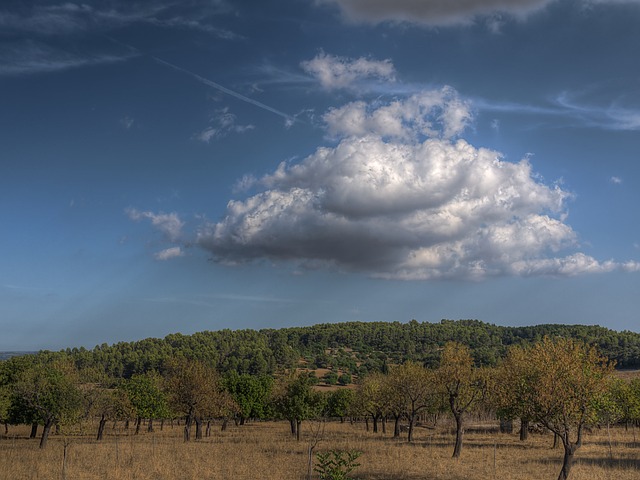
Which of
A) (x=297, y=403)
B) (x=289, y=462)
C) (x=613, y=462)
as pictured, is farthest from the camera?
(x=297, y=403)

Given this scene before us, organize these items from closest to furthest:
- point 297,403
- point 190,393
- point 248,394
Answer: point 190,393, point 297,403, point 248,394

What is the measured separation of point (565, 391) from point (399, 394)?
4099 centimetres

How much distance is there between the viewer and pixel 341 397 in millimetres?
99250

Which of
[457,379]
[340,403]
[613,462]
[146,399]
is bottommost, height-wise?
[340,403]

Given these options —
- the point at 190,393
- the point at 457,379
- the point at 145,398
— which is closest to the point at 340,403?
the point at 145,398

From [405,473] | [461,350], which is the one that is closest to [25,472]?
[405,473]

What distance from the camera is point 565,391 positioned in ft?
93.1

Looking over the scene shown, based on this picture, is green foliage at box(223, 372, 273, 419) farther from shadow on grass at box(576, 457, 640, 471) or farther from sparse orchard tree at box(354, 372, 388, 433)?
shadow on grass at box(576, 457, 640, 471)

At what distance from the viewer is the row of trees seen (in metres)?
28.9

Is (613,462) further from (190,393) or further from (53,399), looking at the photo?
(53,399)

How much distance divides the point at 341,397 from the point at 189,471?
66770 millimetres

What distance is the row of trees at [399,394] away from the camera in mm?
28922

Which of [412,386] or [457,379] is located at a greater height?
[457,379]

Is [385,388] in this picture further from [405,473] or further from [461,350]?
[405,473]
